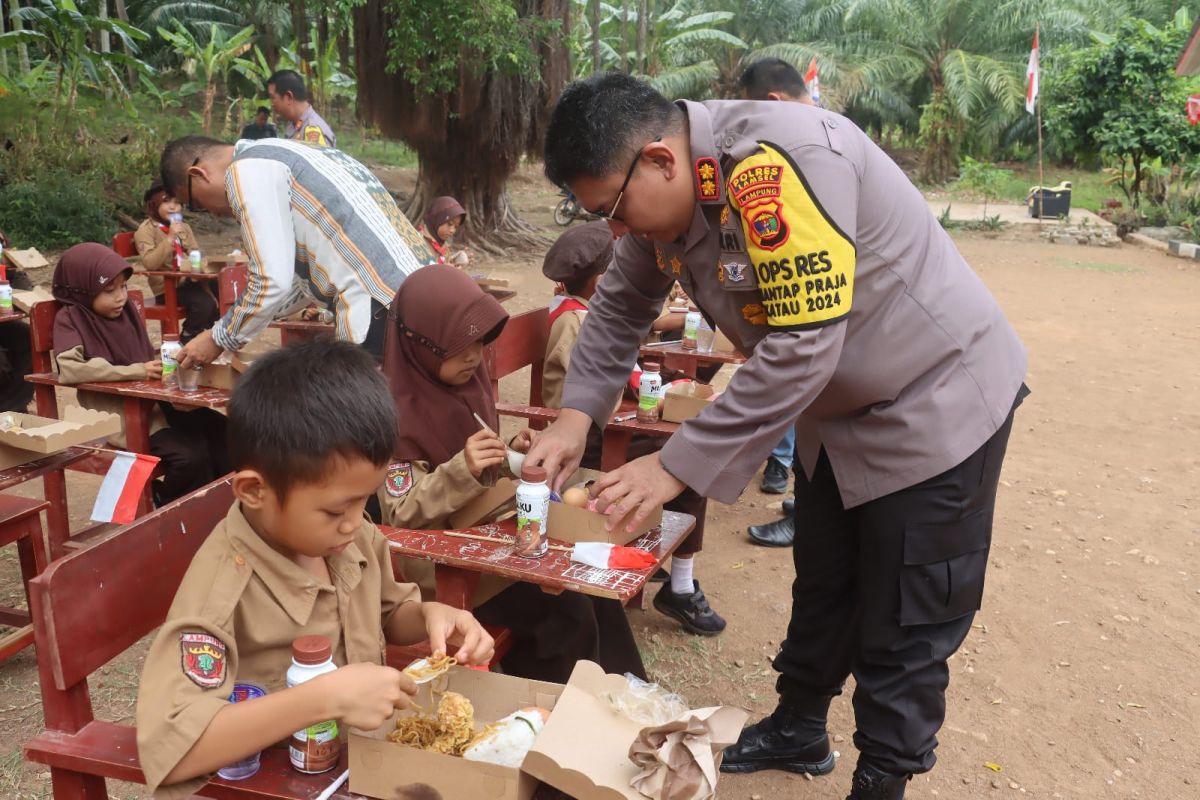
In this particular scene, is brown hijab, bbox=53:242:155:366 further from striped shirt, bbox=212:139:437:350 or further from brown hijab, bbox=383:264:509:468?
brown hijab, bbox=383:264:509:468

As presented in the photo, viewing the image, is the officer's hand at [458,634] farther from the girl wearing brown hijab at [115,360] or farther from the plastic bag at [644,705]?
the girl wearing brown hijab at [115,360]

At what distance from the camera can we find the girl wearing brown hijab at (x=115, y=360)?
400 cm

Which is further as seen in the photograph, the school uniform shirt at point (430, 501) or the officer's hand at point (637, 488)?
the school uniform shirt at point (430, 501)

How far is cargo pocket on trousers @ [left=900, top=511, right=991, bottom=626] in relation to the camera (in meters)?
2.06

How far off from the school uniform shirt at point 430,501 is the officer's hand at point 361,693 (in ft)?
3.12

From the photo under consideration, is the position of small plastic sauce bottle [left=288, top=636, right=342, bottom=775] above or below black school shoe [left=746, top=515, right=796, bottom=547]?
above

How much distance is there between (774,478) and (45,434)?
349 centimetres

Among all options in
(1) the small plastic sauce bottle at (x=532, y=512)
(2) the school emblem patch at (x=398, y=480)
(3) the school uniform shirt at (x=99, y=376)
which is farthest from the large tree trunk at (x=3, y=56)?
(1) the small plastic sauce bottle at (x=532, y=512)

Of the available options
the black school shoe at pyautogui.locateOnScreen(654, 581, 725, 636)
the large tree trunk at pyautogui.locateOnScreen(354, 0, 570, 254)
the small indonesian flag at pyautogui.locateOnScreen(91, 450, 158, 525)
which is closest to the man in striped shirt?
the small indonesian flag at pyautogui.locateOnScreen(91, 450, 158, 525)

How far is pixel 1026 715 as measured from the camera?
3.23m

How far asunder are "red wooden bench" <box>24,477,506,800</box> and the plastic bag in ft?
Answer: 1.56

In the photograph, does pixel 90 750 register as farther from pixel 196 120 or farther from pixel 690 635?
pixel 196 120

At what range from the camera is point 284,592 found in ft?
5.26

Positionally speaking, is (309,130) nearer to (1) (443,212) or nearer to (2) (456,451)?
(1) (443,212)
